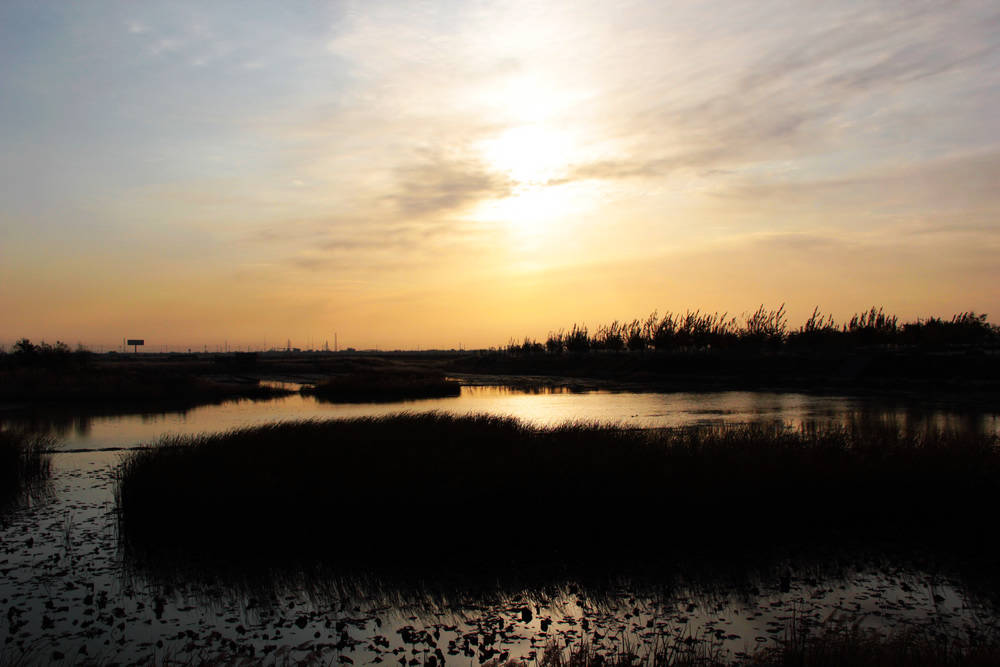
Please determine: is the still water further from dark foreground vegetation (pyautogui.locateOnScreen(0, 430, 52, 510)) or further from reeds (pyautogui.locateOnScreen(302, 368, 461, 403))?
dark foreground vegetation (pyautogui.locateOnScreen(0, 430, 52, 510))

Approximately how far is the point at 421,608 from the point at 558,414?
29608mm

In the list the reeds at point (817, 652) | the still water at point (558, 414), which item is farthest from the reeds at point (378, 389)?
the reeds at point (817, 652)

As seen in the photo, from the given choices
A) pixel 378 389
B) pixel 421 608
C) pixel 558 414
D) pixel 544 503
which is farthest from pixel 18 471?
pixel 378 389

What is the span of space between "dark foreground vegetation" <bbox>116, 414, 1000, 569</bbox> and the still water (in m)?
13.7

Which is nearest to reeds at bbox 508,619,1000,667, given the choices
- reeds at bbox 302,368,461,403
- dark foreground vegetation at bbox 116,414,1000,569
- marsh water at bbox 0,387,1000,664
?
marsh water at bbox 0,387,1000,664

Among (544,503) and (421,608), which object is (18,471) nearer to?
(421,608)

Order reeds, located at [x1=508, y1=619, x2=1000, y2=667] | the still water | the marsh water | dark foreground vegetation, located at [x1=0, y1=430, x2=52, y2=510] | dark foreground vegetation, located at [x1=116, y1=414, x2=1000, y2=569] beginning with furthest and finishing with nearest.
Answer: the still water
dark foreground vegetation, located at [x1=0, y1=430, x2=52, y2=510]
dark foreground vegetation, located at [x1=116, y1=414, x2=1000, y2=569]
the marsh water
reeds, located at [x1=508, y1=619, x2=1000, y2=667]

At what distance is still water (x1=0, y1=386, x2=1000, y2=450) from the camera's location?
30531mm

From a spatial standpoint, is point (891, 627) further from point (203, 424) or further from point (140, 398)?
point (140, 398)

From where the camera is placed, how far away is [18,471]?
19312mm

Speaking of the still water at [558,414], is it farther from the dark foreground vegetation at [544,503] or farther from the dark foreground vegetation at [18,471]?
the dark foreground vegetation at [544,503]

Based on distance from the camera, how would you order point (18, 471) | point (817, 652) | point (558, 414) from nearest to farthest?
point (817, 652), point (18, 471), point (558, 414)

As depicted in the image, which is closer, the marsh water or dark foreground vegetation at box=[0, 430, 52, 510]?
the marsh water

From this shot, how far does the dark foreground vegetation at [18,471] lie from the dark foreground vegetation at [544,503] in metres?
3.26
